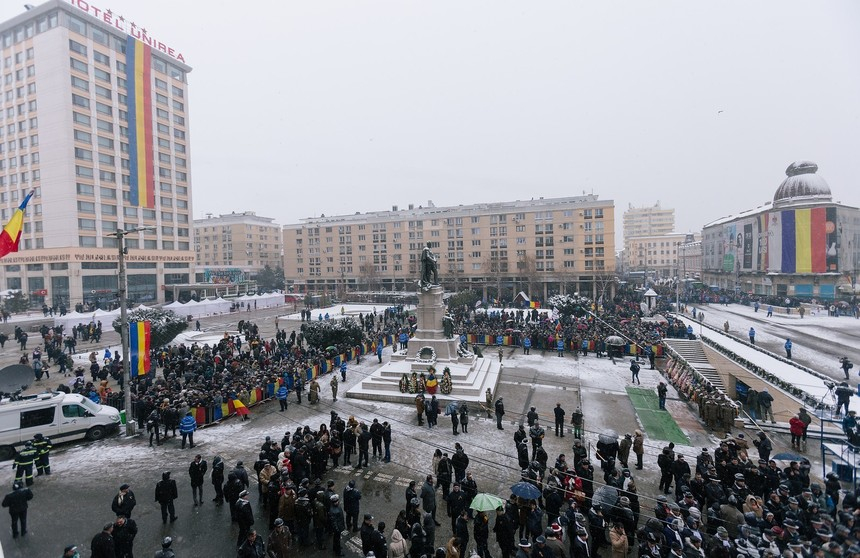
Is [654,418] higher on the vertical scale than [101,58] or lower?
lower

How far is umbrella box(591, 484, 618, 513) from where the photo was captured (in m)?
8.29

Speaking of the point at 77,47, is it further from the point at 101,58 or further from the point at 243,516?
the point at 243,516

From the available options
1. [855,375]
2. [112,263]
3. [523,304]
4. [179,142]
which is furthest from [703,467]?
[179,142]

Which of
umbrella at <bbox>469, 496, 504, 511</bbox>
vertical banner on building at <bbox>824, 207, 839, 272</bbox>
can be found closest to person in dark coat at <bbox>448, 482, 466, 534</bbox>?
umbrella at <bbox>469, 496, 504, 511</bbox>

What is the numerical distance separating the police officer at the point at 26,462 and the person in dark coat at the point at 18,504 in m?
1.81

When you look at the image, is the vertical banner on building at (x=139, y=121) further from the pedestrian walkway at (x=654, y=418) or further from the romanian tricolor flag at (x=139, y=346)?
the pedestrian walkway at (x=654, y=418)

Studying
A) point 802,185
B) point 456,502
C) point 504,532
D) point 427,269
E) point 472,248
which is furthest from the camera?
point 472,248

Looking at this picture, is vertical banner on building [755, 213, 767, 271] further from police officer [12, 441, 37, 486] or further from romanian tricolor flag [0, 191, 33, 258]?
romanian tricolor flag [0, 191, 33, 258]

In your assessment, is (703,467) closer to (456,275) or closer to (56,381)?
(56,381)

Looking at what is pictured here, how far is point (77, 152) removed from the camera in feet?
161

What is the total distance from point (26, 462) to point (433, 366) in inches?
533

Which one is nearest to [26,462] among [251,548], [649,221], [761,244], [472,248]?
[251,548]

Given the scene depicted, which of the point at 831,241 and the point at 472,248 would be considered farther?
the point at 472,248

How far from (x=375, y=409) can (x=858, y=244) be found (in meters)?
66.3
